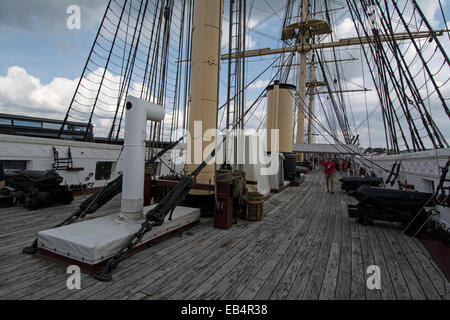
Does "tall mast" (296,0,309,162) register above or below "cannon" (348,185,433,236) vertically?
above

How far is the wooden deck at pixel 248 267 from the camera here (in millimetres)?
2244

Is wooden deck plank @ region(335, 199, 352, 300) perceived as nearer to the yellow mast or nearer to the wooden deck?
the wooden deck

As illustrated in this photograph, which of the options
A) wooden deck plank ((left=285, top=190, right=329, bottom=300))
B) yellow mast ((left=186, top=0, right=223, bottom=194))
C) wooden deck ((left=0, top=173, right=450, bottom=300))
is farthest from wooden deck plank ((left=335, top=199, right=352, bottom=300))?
yellow mast ((left=186, top=0, right=223, bottom=194))

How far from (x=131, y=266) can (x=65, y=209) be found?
3.44 m

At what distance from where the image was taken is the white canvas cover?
258 centimetres

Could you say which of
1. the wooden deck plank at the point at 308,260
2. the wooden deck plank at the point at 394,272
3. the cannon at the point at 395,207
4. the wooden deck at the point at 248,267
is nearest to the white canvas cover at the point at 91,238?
the wooden deck at the point at 248,267

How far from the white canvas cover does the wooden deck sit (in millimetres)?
183

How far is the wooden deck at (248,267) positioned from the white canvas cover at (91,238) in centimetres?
18

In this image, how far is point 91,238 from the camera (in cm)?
274

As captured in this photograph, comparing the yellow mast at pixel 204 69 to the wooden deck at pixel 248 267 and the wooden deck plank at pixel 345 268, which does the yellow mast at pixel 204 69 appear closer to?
the wooden deck at pixel 248 267

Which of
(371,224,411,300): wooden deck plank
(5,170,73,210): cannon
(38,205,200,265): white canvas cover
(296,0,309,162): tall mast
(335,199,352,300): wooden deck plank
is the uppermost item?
(296,0,309,162): tall mast

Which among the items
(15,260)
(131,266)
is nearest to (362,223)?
(131,266)

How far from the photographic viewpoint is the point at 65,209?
5203 mm
